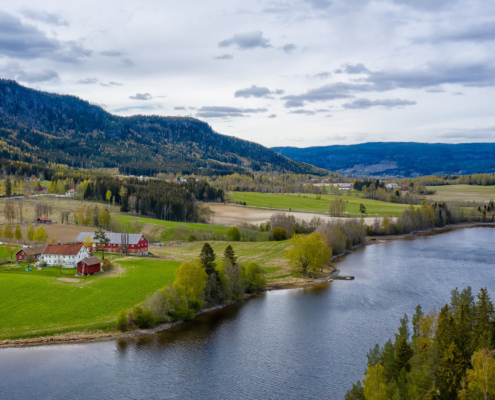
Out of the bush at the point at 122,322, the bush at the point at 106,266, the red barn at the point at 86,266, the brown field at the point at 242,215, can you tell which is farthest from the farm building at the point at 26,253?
the brown field at the point at 242,215

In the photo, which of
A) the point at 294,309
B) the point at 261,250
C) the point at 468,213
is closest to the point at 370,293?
the point at 294,309

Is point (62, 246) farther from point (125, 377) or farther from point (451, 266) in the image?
point (451, 266)

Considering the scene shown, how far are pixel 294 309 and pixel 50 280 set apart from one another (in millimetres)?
32251

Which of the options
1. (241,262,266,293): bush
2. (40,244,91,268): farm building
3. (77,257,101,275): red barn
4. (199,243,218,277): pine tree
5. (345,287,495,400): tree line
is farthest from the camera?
(40,244,91,268): farm building

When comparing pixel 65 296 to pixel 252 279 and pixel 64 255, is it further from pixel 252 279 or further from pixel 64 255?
pixel 252 279

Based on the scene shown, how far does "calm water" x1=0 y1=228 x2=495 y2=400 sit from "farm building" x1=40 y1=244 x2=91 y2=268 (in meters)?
25.9

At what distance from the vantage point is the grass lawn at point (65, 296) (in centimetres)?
4459

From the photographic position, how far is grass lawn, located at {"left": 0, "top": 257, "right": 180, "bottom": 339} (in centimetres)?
4459

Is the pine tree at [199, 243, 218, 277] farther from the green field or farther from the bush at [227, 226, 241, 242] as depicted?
the green field

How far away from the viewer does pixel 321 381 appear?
33.9 metres

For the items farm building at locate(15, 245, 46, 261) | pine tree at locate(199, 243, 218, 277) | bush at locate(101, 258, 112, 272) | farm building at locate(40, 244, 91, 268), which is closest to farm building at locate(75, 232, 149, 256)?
farm building at locate(15, 245, 46, 261)

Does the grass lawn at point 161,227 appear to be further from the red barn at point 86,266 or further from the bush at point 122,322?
the bush at point 122,322

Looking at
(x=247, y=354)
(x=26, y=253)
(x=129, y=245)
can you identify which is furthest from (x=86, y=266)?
A: (x=247, y=354)

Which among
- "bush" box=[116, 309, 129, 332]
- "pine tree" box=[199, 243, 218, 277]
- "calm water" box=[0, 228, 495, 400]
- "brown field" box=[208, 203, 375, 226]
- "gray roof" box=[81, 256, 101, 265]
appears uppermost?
"brown field" box=[208, 203, 375, 226]
